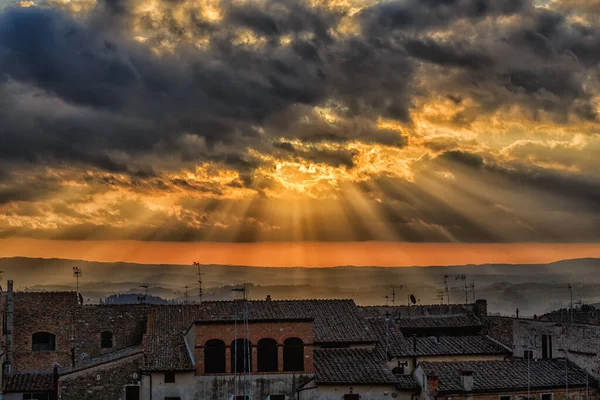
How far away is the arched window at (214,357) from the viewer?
54.3 m

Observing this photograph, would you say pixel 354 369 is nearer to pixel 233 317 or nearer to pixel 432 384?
pixel 432 384

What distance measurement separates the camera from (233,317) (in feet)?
181

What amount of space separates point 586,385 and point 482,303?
53.0ft

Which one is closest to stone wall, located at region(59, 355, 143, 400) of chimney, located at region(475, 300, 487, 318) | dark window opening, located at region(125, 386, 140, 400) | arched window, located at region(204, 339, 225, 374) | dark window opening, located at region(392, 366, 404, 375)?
dark window opening, located at region(125, 386, 140, 400)

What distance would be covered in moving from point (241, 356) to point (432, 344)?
16253 mm

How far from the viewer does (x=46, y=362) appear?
65.2 metres

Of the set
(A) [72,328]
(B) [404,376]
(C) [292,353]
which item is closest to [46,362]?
(A) [72,328]

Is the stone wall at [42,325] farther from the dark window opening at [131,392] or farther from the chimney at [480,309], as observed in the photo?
the chimney at [480,309]

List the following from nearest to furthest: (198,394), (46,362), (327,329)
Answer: (198,394)
(327,329)
(46,362)

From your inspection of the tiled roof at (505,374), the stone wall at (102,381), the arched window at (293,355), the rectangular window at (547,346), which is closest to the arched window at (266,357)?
the arched window at (293,355)

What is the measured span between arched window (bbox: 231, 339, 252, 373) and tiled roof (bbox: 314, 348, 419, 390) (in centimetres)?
455

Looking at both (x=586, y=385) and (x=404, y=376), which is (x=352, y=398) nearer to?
(x=404, y=376)

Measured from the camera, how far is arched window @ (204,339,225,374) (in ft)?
178

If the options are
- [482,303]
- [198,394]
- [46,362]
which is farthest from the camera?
[482,303]
